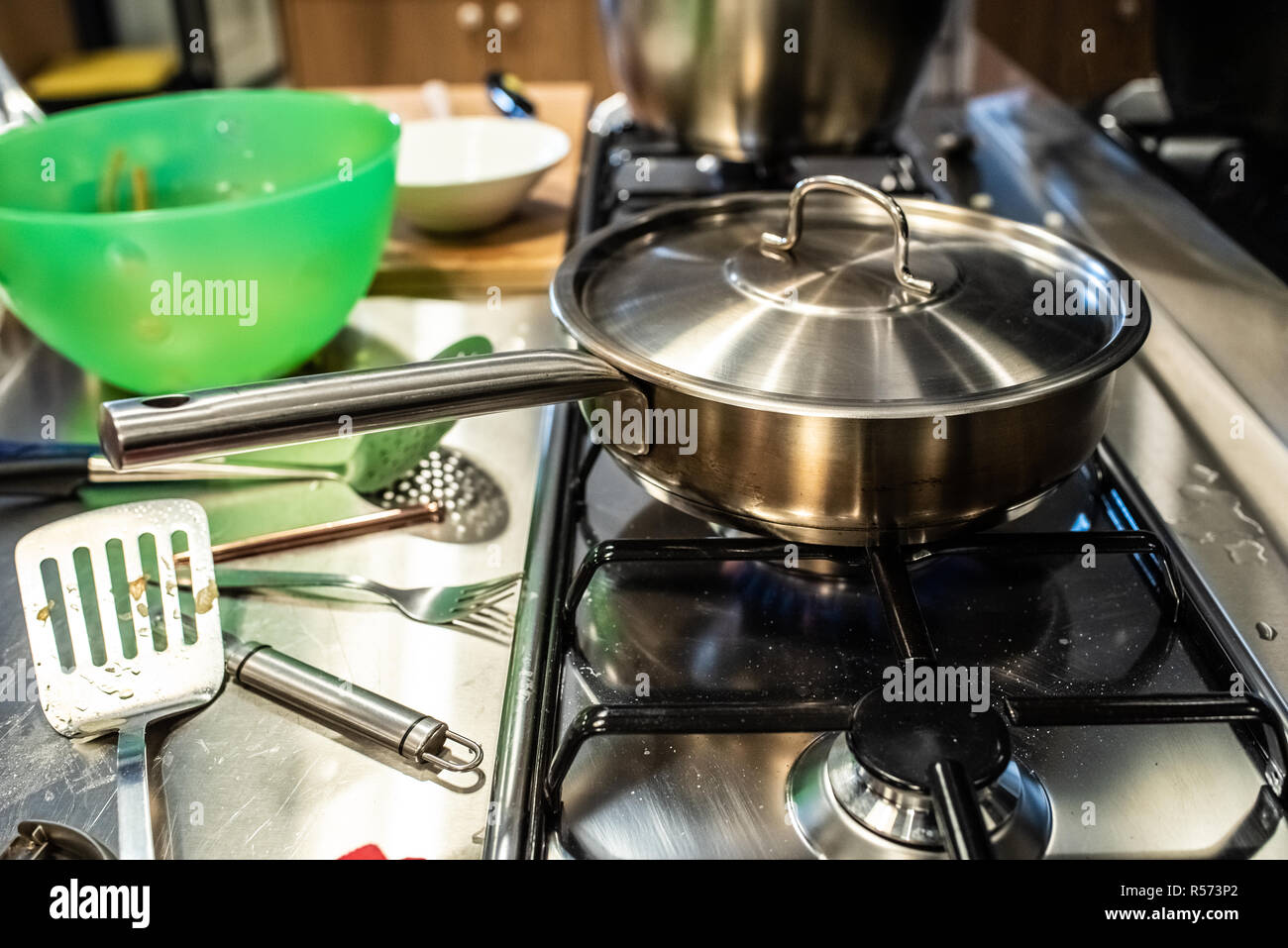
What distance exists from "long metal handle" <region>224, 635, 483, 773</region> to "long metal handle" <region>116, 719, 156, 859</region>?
0.05 metres

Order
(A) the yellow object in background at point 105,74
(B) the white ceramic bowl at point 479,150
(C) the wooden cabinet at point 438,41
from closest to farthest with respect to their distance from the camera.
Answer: (B) the white ceramic bowl at point 479,150 → (C) the wooden cabinet at point 438,41 → (A) the yellow object in background at point 105,74

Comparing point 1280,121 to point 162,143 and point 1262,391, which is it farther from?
point 162,143

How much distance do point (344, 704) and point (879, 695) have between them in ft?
0.78

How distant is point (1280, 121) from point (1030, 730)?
1.31 feet

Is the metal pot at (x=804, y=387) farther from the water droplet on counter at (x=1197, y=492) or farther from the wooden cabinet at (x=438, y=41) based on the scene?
the wooden cabinet at (x=438, y=41)

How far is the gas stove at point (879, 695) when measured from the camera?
46cm

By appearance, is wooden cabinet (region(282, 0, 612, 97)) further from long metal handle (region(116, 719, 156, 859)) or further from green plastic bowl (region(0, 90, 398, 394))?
long metal handle (region(116, 719, 156, 859))

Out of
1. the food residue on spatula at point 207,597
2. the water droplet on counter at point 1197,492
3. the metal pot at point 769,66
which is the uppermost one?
the metal pot at point 769,66

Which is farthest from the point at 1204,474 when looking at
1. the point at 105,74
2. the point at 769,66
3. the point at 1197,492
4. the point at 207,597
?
the point at 105,74

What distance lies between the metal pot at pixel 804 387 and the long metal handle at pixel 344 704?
5.1 inches

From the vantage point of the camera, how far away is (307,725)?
536 millimetres

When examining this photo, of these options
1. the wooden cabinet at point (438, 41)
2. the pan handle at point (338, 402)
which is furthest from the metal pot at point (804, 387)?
the wooden cabinet at point (438, 41)
